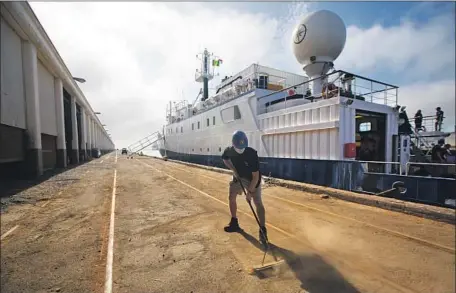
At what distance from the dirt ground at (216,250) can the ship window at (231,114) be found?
31.5ft

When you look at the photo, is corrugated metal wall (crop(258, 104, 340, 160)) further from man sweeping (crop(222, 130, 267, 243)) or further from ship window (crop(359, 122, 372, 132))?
man sweeping (crop(222, 130, 267, 243))

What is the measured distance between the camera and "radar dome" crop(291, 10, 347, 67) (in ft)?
40.3

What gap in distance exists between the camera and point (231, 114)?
612 inches

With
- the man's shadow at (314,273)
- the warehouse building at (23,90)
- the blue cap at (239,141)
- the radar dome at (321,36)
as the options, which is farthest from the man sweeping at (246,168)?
the radar dome at (321,36)

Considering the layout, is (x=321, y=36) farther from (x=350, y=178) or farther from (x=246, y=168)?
(x=246, y=168)

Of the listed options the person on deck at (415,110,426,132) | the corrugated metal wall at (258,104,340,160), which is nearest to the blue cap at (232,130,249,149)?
the corrugated metal wall at (258,104,340,160)

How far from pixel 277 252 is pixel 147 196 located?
527 centimetres

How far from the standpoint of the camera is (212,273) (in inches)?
115

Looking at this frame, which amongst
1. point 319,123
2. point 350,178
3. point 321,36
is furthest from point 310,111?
point 321,36

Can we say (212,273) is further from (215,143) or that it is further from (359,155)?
(215,143)

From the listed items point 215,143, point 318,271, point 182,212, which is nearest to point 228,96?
point 215,143

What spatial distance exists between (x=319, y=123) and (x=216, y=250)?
7.49 metres

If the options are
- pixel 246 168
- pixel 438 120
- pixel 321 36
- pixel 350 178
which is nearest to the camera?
pixel 246 168

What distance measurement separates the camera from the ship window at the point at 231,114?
15035 mm
